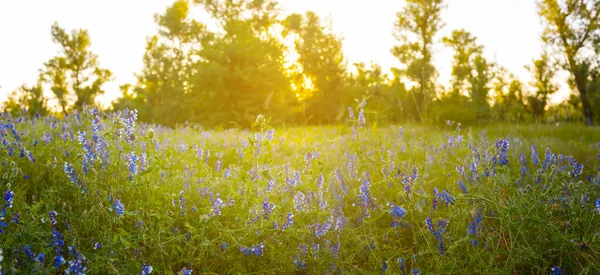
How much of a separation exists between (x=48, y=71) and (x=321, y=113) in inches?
726

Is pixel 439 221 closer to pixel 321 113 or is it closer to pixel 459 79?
pixel 321 113

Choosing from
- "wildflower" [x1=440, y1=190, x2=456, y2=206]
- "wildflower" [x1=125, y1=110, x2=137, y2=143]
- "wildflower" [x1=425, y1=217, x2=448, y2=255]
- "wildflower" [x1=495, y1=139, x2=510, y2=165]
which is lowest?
"wildflower" [x1=425, y1=217, x2=448, y2=255]

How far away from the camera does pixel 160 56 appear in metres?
25.0

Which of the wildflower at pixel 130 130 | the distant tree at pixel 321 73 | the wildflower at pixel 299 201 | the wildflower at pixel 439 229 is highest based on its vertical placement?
the distant tree at pixel 321 73

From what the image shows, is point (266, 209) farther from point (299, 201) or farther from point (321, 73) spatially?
point (321, 73)

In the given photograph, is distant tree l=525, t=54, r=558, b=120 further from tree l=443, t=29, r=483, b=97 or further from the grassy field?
the grassy field

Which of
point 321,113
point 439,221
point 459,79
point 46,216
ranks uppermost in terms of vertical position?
point 459,79

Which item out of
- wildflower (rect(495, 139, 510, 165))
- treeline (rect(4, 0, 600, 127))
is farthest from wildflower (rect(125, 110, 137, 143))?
treeline (rect(4, 0, 600, 127))

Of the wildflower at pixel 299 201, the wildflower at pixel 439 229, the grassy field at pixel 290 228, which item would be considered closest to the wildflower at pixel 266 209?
the grassy field at pixel 290 228

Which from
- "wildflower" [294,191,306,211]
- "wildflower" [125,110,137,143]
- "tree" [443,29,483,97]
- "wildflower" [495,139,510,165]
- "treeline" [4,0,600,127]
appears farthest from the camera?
"tree" [443,29,483,97]

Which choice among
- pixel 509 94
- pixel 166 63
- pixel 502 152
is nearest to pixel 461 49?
pixel 509 94

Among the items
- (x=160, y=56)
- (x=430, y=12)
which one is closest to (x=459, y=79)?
(x=430, y=12)

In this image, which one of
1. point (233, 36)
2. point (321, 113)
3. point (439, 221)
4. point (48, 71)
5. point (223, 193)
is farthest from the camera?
point (48, 71)

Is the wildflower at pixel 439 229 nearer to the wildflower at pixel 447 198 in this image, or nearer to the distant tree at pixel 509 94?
the wildflower at pixel 447 198
